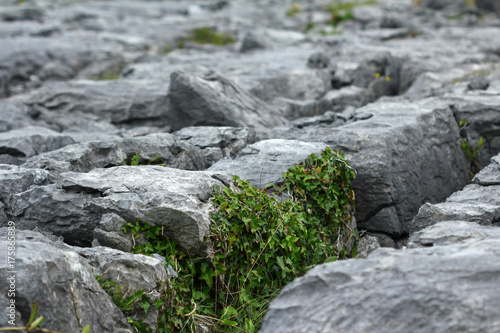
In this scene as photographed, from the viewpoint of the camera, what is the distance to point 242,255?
3332mm

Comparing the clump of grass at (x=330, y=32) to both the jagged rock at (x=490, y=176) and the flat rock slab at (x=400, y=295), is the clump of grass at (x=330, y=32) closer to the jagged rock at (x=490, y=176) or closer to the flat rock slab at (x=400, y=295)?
the jagged rock at (x=490, y=176)

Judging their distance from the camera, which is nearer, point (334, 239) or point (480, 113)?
point (334, 239)

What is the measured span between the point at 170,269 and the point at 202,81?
378 cm

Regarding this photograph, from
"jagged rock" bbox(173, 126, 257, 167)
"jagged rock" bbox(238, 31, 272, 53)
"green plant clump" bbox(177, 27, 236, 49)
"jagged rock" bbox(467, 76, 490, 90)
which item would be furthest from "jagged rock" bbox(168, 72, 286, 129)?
"green plant clump" bbox(177, 27, 236, 49)

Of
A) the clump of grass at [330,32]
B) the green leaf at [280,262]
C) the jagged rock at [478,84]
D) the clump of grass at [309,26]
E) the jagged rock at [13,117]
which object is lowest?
the green leaf at [280,262]

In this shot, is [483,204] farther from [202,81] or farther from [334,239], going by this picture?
[202,81]

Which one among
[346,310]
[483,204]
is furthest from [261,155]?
[346,310]

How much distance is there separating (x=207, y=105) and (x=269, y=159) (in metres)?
2.08

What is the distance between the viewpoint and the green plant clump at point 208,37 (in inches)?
581

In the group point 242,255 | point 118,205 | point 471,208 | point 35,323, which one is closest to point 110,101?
point 118,205

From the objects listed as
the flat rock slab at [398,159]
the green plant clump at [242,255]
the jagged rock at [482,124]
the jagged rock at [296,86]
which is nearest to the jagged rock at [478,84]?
the jagged rock at [482,124]

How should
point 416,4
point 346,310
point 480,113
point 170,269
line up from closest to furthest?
point 346,310
point 170,269
point 480,113
point 416,4

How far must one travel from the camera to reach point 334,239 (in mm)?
4074

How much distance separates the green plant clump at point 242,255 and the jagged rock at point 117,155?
0.95m
